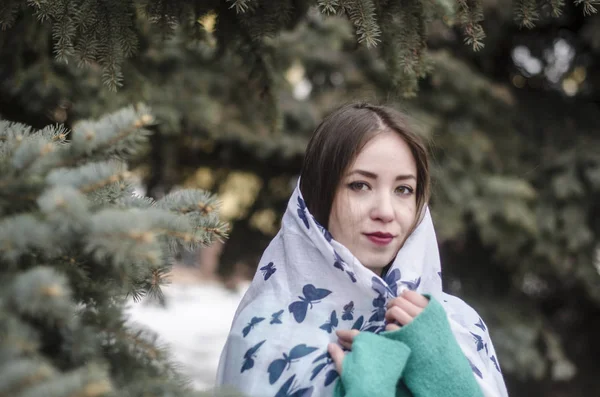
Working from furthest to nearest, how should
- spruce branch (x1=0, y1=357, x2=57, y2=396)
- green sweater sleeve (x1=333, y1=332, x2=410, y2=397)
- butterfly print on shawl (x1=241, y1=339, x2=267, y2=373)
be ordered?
butterfly print on shawl (x1=241, y1=339, x2=267, y2=373) < green sweater sleeve (x1=333, y1=332, x2=410, y2=397) < spruce branch (x1=0, y1=357, x2=57, y2=396)

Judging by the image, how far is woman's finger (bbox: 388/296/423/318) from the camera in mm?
1678

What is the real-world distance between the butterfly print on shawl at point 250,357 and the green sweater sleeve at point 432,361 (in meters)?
0.35

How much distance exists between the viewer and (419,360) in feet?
5.33

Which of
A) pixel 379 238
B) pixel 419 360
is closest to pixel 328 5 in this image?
pixel 379 238

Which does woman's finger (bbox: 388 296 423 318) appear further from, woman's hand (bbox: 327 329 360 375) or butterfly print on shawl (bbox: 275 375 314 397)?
butterfly print on shawl (bbox: 275 375 314 397)

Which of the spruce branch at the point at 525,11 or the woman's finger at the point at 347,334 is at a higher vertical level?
the spruce branch at the point at 525,11

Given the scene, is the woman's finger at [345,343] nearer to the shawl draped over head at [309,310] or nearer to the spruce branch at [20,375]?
the shawl draped over head at [309,310]

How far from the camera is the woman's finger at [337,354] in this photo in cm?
163

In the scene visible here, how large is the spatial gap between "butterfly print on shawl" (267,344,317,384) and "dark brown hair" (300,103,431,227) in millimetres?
389

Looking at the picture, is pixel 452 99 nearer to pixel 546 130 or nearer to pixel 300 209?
pixel 546 130

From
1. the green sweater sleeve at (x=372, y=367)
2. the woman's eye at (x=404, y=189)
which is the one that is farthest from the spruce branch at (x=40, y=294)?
the woman's eye at (x=404, y=189)

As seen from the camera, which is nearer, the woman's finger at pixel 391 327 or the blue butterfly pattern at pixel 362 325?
the woman's finger at pixel 391 327

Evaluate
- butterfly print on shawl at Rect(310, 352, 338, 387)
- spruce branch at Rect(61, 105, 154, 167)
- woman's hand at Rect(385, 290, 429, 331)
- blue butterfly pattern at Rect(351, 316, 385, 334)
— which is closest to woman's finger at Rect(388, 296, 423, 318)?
woman's hand at Rect(385, 290, 429, 331)

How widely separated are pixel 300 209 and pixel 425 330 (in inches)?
20.0
